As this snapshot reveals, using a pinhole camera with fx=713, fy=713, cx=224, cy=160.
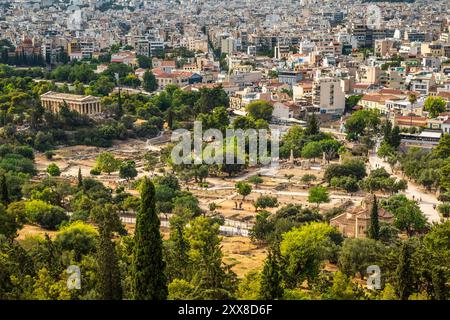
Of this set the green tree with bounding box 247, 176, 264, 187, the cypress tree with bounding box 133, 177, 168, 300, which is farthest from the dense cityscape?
the green tree with bounding box 247, 176, 264, 187

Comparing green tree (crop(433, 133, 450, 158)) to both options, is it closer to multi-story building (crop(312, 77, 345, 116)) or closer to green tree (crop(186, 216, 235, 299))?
multi-story building (crop(312, 77, 345, 116))

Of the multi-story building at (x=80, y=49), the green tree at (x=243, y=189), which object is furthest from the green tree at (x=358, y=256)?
the multi-story building at (x=80, y=49)

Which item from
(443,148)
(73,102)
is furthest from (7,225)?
(73,102)

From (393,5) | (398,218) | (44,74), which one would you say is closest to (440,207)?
(398,218)

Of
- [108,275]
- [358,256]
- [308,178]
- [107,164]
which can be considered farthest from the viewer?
[107,164]

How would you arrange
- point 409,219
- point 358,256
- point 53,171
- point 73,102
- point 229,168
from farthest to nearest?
point 73,102, point 229,168, point 53,171, point 409,219, point 358,256

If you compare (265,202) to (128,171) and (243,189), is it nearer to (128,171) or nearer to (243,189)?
(243,189)
